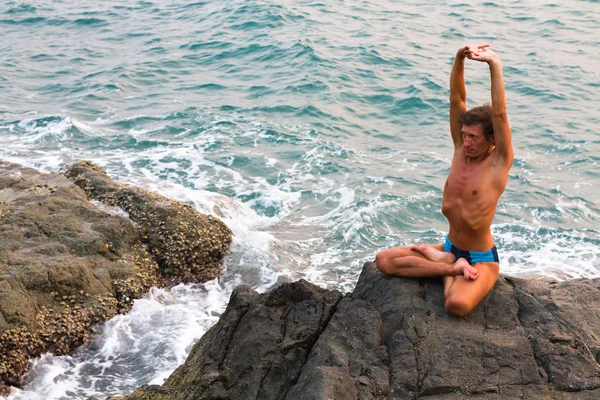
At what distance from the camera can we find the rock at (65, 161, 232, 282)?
10.5m

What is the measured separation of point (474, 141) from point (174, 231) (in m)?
5.32

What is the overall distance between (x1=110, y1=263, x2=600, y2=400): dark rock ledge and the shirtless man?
0.18 metres

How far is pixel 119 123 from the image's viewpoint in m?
18.4

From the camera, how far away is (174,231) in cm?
1069

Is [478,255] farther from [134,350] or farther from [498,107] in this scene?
[134,350]

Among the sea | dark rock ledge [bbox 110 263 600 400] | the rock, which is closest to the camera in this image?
dark rock ledge [bbox 110 263 600 400]

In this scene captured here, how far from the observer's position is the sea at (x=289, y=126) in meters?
11.1

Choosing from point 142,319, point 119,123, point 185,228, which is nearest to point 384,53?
point 119,123

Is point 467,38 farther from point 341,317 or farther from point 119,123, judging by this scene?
point 341,317

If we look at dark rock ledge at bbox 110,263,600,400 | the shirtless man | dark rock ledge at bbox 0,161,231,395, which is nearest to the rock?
dark rock ledge at bbox 0,161,231,395

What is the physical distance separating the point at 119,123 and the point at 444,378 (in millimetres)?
14289

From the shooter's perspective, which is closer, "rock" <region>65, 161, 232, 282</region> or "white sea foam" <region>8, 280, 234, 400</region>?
"white sea foam" <region>8, 280, 234, 400</region>

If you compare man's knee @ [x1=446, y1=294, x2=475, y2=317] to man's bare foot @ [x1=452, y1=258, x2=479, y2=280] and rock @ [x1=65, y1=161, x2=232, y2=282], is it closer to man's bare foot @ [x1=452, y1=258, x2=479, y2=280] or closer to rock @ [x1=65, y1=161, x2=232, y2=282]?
man's bare foot @ [x1=452, y1=258, x2=479, y2=280]

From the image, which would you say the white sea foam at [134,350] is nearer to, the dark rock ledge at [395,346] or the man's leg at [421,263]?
the dark rock ledge at [395,346]
